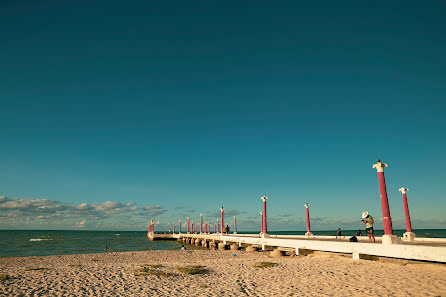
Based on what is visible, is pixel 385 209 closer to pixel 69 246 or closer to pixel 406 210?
pixel 406 210

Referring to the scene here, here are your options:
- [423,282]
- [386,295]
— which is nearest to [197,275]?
[386,295]

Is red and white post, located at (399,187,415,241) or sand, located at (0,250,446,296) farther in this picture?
red and white post, located at (399,187,415,241)

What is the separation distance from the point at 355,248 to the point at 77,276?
15925mm

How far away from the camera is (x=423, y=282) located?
1077 cm

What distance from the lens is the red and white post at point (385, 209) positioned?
47.9ft

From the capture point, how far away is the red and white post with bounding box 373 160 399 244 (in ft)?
47.9

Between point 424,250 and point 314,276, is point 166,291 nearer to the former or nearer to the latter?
point 314,276

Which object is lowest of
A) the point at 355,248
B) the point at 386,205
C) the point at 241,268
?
the point at 241,268

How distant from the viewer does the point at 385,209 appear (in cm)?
1518

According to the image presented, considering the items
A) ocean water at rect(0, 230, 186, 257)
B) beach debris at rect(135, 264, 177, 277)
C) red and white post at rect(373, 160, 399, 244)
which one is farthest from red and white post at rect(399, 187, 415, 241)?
ocean water at rect(0, 230, 186, 257)

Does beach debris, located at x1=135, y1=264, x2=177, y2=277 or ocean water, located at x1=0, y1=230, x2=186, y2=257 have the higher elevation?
beach debris, located at x1=135, y1=264, x2=177, y2=277

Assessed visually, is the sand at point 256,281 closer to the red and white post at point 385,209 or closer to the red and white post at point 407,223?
the red and white post at point 385,209

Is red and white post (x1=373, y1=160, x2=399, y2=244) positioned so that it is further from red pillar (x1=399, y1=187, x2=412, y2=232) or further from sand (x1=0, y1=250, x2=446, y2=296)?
red pillar (x1=399, y1=187, x2=412, y2=232)

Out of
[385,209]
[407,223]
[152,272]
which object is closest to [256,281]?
[152,272]
